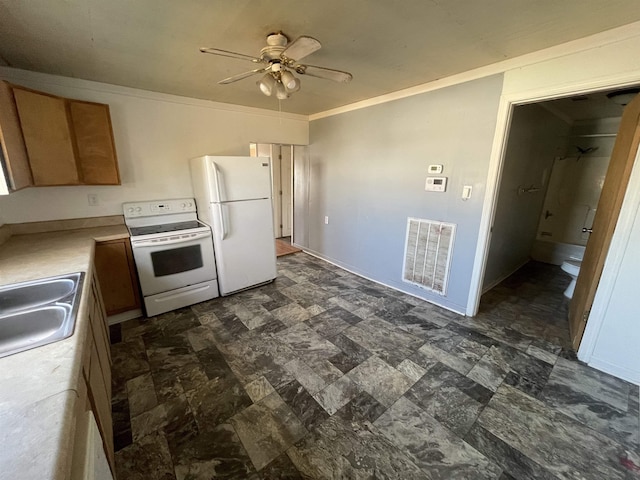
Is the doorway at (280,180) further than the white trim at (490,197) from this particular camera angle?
Yes

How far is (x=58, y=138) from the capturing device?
222cm

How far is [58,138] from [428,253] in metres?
Result: 3.69

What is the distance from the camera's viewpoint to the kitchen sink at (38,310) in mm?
1155

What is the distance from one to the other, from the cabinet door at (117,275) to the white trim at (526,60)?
3.23m

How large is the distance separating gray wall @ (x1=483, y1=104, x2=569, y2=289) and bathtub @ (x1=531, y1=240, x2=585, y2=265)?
31 cm

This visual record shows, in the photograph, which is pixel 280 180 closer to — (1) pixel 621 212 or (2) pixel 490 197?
(2) pixel 490 197

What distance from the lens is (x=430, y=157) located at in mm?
2760

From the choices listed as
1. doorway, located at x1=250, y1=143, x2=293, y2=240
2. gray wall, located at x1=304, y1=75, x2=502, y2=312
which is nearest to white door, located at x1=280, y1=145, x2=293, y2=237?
doorway, located at x1=250, y1=143, x2=293, y2=240

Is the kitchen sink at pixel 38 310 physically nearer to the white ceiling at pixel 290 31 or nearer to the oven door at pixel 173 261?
the oven door at pixel 173 261

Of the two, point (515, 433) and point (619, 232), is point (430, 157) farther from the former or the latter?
point (515, 433)

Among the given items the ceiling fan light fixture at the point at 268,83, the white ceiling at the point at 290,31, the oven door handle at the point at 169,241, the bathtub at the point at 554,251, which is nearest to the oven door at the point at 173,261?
the oven door handle at the point at 169,241

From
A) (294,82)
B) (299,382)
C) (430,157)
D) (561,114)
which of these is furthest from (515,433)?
(561,114)

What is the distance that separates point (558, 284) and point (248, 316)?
411cm

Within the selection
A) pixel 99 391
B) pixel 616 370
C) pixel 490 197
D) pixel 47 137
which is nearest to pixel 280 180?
pixel 47 137
